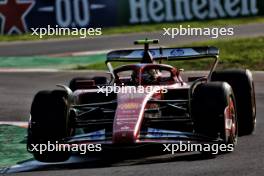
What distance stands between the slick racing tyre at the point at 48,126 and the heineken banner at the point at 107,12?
59.2 feet

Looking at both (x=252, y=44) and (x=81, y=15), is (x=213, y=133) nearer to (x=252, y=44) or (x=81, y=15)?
(x=252, y=44)

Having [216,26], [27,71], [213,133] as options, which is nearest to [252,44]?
[27,71]

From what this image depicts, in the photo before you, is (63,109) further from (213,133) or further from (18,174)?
(213,133)

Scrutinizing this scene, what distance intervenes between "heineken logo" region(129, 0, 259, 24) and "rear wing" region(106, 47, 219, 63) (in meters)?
16.7

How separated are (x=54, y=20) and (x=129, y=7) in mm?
2580

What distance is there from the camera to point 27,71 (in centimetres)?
1828

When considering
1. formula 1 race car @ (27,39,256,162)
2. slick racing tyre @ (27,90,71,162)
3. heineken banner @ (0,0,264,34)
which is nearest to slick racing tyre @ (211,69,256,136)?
formula 1 race car @ (27,39,256,162)

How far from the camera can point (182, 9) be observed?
28.5m

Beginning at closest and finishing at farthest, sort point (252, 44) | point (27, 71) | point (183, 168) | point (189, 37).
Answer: point (183, 168)
point (27, 71)
point (252, 44)
point (189, 37)

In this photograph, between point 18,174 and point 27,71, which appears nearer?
point 18,174

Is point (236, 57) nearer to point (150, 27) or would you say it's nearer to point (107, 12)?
point (150, 27)

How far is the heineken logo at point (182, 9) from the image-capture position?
92.3 feet

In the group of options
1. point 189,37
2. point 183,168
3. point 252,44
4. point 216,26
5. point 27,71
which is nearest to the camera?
point 183,168

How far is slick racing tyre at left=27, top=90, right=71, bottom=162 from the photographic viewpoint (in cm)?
908
